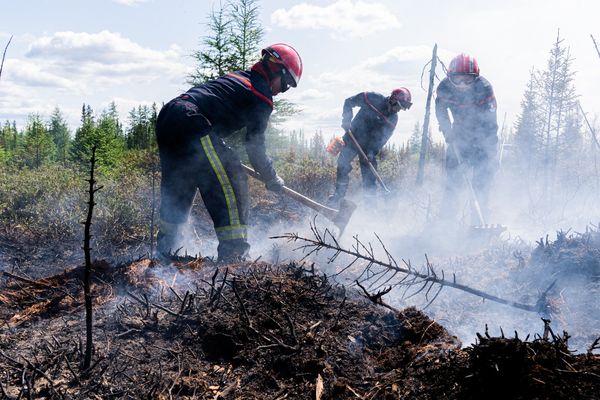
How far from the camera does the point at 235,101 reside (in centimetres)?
487

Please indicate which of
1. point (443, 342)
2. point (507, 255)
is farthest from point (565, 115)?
point (443, 342)

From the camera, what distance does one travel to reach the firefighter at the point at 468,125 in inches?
303

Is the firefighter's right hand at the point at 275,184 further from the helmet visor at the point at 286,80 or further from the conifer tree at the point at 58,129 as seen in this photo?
the conifer tree at the point at 58,129

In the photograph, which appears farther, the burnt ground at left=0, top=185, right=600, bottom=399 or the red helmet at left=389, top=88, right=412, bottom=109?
the red helmet at left=389, top=88, right=412, bottom=109

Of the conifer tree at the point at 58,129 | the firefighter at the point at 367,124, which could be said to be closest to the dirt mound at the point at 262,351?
the firefighter at the point at 367,124

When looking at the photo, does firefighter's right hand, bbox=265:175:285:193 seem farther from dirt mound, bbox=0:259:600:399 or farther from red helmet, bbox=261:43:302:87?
dirt mound, bbox=0:259:600:399

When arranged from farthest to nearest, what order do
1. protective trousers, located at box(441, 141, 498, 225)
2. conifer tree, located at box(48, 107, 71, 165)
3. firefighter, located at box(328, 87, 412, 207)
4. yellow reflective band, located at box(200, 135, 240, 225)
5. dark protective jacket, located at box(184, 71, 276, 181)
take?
1. conifer tree, located at box(48, 107, 71, 165)
2. firefighter, located at box(328, 87, 412, 207)
3. protective trousers, located at box(441, 141, 498, 225)
4. dark protective jacket, located at box(184, 71, 276, 181)
5. yellow reflective band, located at box(200, 135, 240, 225)

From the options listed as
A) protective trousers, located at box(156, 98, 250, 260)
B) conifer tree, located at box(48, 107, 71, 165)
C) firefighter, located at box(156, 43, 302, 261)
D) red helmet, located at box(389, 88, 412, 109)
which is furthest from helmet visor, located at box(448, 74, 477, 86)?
conifer tree, located at box(48, 107, 71, 165)

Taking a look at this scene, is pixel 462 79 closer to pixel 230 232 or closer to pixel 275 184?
pixel 275 184

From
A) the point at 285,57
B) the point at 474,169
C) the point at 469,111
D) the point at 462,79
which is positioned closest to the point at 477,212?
the point at 474,169

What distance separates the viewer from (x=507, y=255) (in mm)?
6426

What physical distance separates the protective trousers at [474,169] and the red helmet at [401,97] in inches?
51.4

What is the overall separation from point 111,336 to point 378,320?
5.50 ft

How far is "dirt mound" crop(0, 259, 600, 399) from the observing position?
1889 mm
